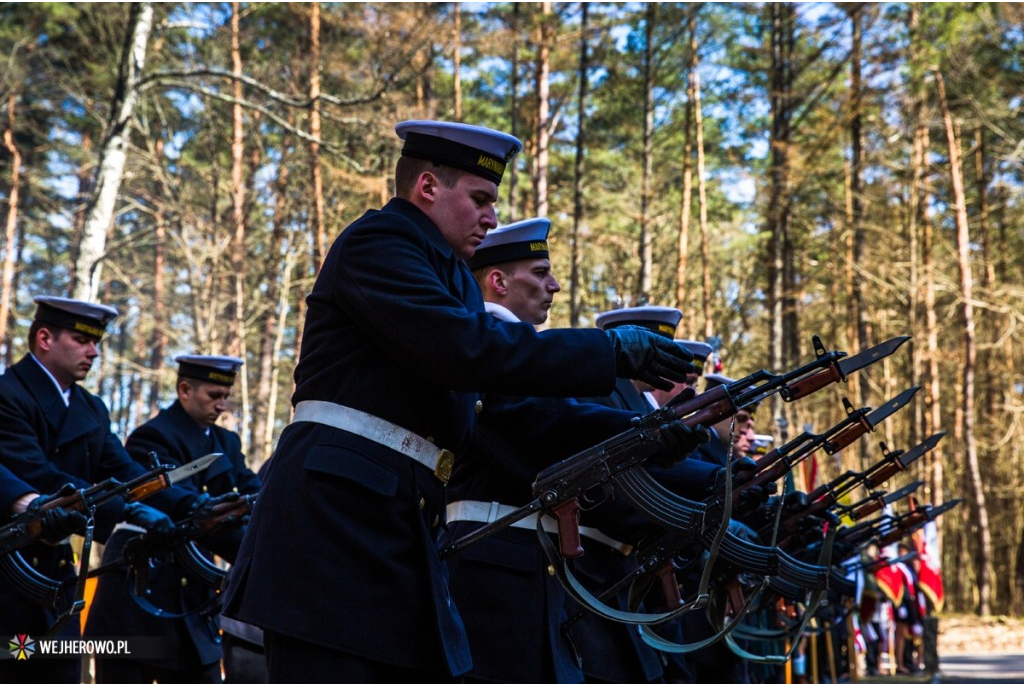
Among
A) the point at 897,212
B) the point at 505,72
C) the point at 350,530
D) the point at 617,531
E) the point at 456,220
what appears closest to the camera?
the point at 350,530

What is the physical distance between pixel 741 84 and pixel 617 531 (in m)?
24.6

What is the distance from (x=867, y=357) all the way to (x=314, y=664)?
207 cm

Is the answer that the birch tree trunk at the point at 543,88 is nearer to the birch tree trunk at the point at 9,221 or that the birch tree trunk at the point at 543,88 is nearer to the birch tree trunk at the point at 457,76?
the birch tree trunk at the point at 457,76

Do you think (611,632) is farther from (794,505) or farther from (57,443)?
(57,443)

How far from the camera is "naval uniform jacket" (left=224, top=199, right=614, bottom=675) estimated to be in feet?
10.6

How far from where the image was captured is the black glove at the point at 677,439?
12.6 feet

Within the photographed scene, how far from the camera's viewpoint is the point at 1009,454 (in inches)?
1328

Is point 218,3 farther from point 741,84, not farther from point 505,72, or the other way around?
point 741,84

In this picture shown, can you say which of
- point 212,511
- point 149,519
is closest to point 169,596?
point 212,511

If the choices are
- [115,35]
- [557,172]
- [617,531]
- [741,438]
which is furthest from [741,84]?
[617,531]

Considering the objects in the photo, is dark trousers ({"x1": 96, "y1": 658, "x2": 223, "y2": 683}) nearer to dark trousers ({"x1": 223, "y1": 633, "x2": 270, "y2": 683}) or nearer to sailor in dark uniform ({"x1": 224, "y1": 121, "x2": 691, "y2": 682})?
dark trousers ({"x1": 223, "y1": 633, "x2": 270, "y2": 683})

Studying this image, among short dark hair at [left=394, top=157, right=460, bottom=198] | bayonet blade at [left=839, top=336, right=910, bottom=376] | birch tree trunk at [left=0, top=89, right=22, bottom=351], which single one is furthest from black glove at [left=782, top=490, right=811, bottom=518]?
birch tree trunk at [left=0, top=89, right=22, bottom=351]

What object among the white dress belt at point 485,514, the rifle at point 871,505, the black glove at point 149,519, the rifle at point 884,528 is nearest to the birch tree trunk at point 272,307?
the rifle at point 884,528

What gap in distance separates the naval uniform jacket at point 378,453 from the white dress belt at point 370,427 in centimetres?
2
